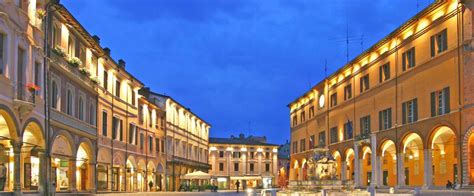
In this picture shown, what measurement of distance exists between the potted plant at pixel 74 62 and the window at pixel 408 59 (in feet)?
78.4

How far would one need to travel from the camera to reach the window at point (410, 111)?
152 feet

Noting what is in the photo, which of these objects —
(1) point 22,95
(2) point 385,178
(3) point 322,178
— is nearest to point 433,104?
(3) point 322,178

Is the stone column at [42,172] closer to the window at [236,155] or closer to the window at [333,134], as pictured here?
the window at [333,134]

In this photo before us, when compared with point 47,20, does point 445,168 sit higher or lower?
lower

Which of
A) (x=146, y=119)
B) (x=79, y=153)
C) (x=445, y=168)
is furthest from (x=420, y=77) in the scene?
(x=146, y=119)

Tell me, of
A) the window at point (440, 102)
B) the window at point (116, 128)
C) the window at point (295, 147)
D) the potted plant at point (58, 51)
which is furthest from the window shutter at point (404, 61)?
the window at point (295, 147)

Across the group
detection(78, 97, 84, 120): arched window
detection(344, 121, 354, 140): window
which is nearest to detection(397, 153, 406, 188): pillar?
detection(344, 121, 354, 140): window

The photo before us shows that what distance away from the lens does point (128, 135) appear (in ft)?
185

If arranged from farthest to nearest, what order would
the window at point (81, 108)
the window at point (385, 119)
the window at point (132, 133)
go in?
the window at point (132, 133) < the window at point (385, 119) < the window at point (81, 108)

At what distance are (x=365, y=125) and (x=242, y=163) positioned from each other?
218ft

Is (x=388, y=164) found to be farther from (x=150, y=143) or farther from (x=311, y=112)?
(x=311, y=112)

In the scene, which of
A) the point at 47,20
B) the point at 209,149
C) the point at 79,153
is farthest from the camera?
the point at 209,149

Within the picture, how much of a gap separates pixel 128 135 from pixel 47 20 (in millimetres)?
25217

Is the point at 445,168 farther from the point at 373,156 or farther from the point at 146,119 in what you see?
the point at 146,119
